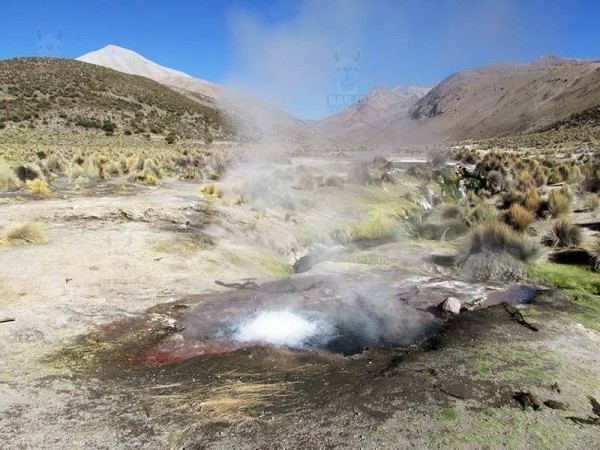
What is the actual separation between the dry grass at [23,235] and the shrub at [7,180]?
6914 millimetres

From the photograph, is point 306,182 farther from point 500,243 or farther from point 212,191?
point 500,243

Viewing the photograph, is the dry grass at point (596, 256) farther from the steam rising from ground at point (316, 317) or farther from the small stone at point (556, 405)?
the small stone at point (556, 405)

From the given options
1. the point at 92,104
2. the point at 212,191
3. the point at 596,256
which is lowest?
the point at 596,256

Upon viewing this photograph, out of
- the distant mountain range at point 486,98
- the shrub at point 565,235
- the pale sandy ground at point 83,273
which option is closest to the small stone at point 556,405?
the pale sandy ground at point 83,273

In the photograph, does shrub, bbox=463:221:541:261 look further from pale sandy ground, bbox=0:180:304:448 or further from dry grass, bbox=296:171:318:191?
dry grass, bbox=296:171:318:191

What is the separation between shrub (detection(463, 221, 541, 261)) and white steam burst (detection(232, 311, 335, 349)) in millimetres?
4661

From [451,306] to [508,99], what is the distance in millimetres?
126210

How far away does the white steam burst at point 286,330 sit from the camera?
5746 millimetres

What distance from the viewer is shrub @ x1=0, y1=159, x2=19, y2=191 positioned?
1430cm

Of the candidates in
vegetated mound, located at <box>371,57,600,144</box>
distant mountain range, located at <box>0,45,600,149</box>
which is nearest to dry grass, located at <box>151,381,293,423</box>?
distant mountain range, located at <box>0,45,600,149</box>

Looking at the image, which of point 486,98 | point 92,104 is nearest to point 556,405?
point 92,104

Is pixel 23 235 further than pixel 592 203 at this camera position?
No

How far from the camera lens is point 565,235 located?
10156mm

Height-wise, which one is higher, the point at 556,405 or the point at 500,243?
the point at 500,243
